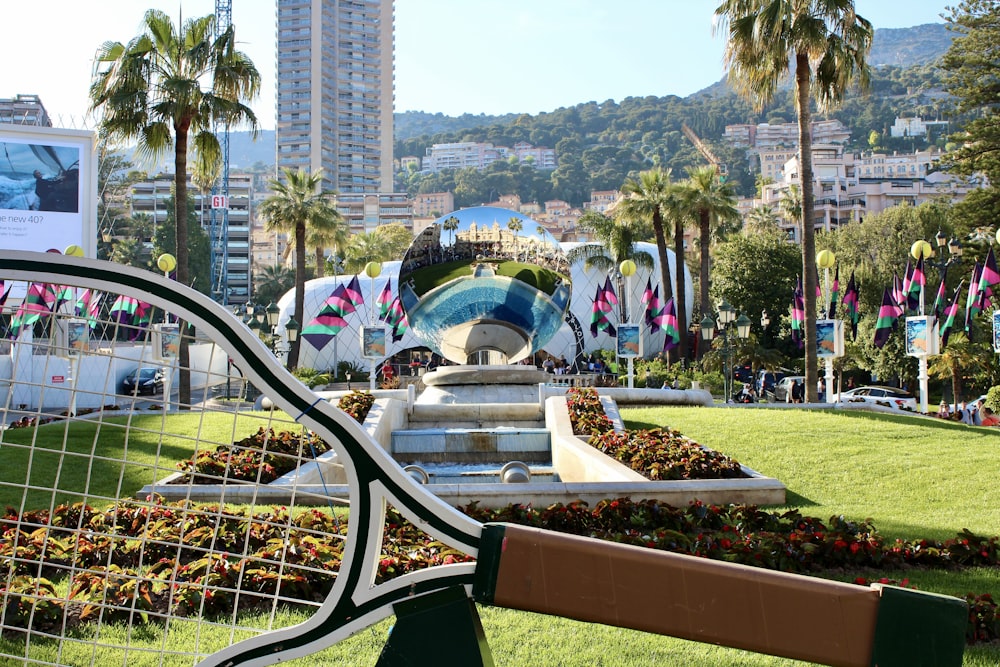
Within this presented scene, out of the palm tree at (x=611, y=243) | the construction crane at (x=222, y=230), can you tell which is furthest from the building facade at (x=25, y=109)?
the palm tree at (x=611, y=243)

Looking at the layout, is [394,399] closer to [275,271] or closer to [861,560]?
[861,560]

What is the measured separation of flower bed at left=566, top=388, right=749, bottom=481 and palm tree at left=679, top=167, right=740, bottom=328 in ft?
79.5

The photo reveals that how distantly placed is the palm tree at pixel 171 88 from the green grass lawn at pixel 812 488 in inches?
316

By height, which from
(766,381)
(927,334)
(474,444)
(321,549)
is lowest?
(766,381)

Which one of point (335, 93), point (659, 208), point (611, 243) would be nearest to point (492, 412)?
point (659, 208)

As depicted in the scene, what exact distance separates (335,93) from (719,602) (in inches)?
7720

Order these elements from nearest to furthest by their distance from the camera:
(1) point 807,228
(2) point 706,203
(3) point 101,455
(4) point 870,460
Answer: (3) point 101,455 < (4) point 870,460 < (1) point 807,228 < (2) point 706,203

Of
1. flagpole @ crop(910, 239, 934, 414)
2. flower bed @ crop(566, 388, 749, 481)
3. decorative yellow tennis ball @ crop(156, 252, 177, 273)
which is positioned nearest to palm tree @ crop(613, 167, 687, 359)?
flagpole @ crop(910, 239, 934, 414)

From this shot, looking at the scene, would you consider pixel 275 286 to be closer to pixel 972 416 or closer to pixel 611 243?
pixel 611 243

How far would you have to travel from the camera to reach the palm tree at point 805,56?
20.8m

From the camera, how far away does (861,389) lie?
38281 millimetres

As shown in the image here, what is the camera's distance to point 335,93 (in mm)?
188875

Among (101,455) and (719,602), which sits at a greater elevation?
(719,602)

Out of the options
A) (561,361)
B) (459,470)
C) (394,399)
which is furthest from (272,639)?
(561,361)
